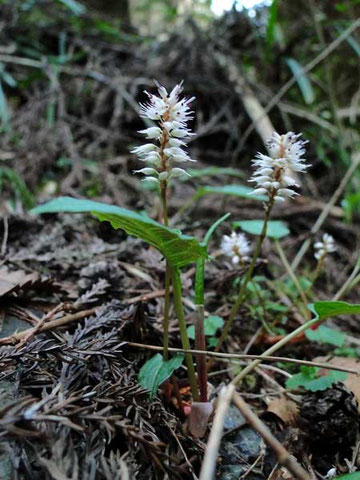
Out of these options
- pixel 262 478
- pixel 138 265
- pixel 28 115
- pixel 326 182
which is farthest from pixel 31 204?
pixel 326 182

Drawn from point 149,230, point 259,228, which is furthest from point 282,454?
point 259,228

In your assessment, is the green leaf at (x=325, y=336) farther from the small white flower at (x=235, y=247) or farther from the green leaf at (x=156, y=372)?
the green leaf at (x=156, y=372)

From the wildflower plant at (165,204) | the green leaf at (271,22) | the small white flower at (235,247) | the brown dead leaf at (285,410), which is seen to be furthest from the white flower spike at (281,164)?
the green leaf at (271,22)

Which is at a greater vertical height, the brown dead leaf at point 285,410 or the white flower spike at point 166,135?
the white flower spike at point 166,135

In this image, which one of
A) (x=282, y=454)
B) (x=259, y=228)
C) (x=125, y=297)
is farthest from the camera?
(x=259, y=228)

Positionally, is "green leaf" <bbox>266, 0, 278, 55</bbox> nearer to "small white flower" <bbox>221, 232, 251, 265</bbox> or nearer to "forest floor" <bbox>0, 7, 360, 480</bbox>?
"forest floor" <bbox>0, 7, 360, 480</bbox>

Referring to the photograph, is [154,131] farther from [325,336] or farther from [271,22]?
[271,22]
